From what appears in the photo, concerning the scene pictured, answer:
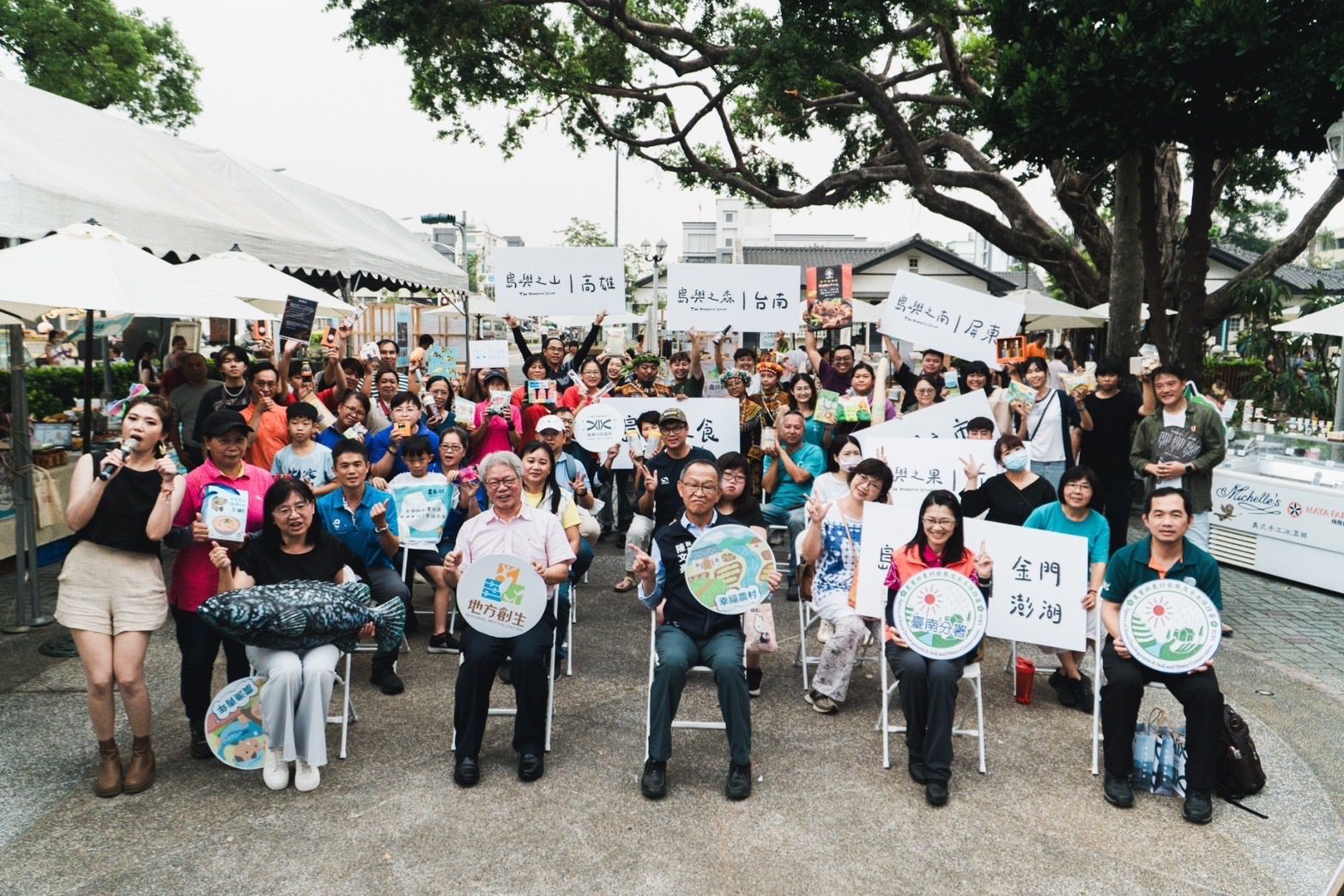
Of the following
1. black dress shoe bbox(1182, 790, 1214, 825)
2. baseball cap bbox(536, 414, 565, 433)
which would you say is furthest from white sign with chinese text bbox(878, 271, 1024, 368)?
black dress shoe bbox(1182, 790, 1214, 825)

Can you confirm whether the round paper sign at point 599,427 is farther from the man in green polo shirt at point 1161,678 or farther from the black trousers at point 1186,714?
the black trousers at point 1186,714

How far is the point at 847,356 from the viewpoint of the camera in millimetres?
9039

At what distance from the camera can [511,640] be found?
4363 millimetres

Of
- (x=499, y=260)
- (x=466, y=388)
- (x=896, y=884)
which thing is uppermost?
(x=499, y=260)

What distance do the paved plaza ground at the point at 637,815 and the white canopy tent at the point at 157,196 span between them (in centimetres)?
294

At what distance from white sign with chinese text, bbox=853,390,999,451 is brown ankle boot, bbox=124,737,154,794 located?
15.9 ft

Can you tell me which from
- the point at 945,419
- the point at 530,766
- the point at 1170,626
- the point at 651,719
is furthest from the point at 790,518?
the point at 530,766

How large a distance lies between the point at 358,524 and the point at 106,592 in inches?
59.2

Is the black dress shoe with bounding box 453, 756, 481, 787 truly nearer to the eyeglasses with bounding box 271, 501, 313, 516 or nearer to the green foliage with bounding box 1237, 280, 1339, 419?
the eyeglasses with bounding box 271, 501, 313, 516

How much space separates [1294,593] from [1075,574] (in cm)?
426

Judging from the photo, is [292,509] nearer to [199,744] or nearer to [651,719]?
[199,744]

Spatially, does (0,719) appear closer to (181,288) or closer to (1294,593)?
(181,288)

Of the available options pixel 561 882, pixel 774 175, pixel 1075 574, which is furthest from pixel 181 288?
pixel 774 175

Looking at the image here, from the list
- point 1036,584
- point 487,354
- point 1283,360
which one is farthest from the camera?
point 1283,360
